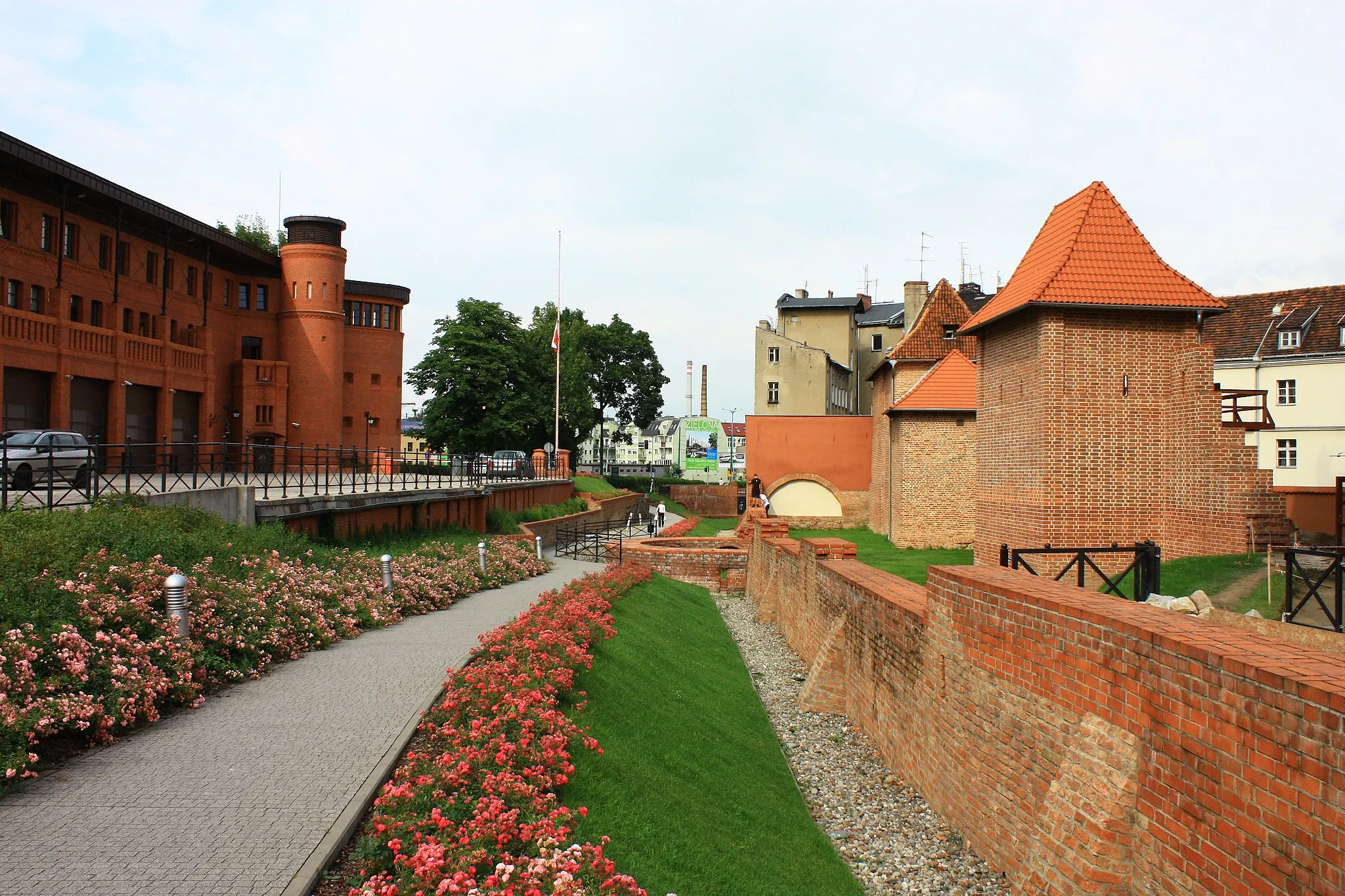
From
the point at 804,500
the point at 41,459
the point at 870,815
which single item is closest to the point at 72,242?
the point at 41,459

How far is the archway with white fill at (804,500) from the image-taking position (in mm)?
43375

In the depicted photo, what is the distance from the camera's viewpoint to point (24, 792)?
5910mm

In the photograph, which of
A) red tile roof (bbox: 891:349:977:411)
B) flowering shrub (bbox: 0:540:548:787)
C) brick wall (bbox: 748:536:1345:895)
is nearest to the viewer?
brick wall (bbox: 748:536:1345:895)

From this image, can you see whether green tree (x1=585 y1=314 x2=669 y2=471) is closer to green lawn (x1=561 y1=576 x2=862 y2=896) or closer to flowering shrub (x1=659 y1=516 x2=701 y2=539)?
flowering shrub (x1=659 y1=516 x2=701 y2=539)

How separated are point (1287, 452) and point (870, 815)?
36630 millimetres

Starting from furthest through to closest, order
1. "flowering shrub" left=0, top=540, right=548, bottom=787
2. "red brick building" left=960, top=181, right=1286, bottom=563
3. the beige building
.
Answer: the beige building
"red brick building" left=960, top=181, right=1286, bottom=563
"flowering shrub" left=0, top=540, right=548, bottom=787

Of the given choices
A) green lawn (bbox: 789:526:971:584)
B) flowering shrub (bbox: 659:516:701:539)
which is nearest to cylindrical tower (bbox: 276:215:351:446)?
flowering shrub (bbox: 659:516:701:539)

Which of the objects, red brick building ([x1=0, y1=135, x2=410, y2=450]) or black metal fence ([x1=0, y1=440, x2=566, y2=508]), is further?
red brick building ([x1=0, y1=135, x2=410, y2=450])

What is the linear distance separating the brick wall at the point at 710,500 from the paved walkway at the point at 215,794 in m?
53.2

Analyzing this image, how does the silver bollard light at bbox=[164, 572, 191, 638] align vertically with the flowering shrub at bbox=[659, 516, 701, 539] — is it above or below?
above

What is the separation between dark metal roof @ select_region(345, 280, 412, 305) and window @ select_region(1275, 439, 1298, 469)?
41601 millimetres

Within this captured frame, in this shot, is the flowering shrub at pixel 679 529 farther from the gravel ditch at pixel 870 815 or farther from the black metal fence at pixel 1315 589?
the black metal fence at pixel 1315 589

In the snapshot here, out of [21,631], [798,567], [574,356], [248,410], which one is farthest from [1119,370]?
[574,356]

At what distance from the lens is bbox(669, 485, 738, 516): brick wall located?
62500mm
